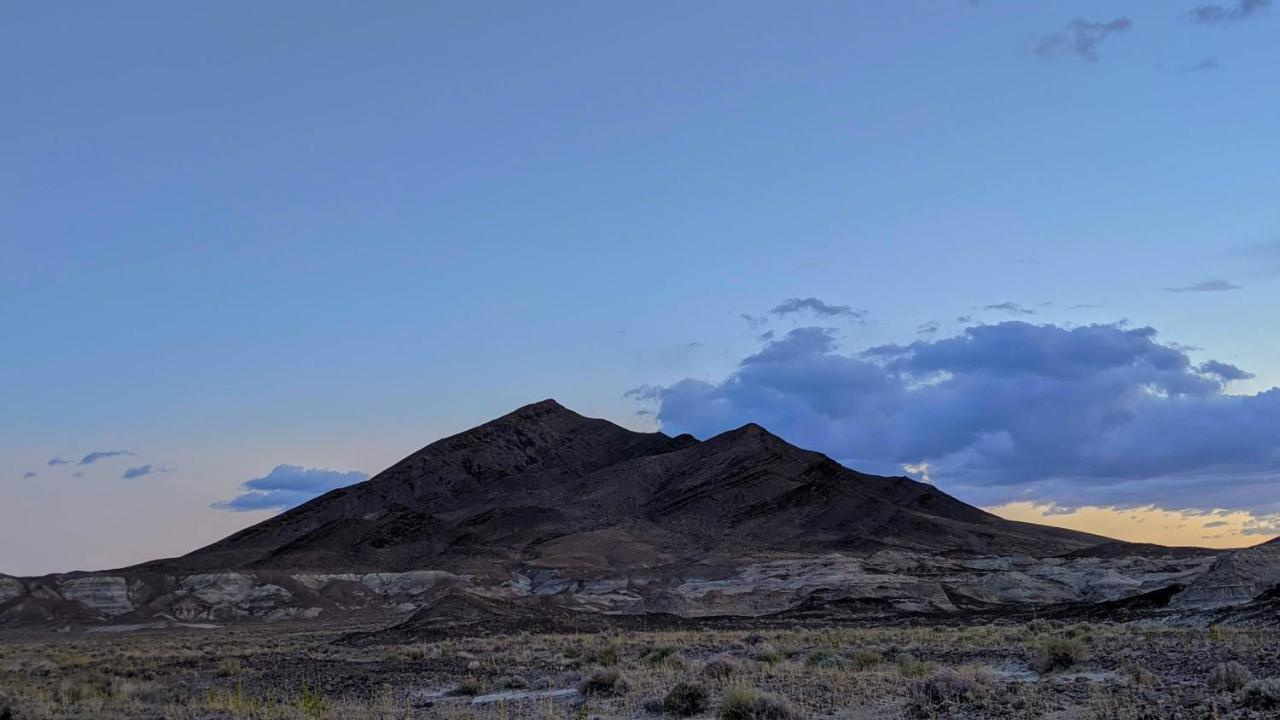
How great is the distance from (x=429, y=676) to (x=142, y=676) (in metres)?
10.4

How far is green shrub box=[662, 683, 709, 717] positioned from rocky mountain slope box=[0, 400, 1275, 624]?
38.7 metres

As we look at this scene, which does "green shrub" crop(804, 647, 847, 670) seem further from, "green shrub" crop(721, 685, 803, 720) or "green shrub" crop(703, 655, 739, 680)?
"green shrub" crop(721, 685, 803, 720)

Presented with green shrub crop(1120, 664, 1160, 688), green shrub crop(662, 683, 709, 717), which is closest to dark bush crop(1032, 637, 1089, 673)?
green shrub crop(1120, 664, 1160, 688)

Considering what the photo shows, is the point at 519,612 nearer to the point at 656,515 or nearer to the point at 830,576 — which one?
the point at 830,576

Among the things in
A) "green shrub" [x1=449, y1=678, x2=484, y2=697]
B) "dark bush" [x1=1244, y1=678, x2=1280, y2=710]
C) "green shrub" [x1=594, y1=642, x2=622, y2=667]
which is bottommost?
"green shrub" [x1=449, y1=678, x2=484, y2=697]

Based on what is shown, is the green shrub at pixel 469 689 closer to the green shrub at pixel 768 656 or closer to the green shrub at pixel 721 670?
the green shrub at pixel 721 670

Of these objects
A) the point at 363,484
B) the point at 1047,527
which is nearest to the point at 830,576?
the point at 1047,527

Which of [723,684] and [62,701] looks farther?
[62,701]

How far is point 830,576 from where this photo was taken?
9238 centimetres

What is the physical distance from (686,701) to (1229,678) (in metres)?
8.60

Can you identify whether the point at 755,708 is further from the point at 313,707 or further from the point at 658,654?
the point at 658,654

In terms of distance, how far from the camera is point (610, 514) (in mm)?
155000

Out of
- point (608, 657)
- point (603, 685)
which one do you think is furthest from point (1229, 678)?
point (608, 657)

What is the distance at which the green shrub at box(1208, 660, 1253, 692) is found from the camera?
16.5 meters
